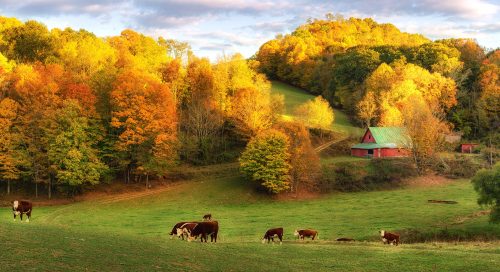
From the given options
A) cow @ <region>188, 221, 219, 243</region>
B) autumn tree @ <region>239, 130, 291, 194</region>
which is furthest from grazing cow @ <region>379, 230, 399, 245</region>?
autumn tree @ <region>239, 130, 291, 194</region>

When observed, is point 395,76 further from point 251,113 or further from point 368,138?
point 251,113

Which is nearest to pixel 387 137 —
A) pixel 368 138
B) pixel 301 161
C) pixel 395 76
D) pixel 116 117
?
pixel 368 138

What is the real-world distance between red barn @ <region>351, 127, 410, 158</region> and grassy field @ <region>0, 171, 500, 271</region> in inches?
489

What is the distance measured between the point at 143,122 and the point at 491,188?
146 ft

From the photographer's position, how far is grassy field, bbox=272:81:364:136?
301 ft

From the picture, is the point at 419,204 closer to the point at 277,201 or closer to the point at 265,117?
the point at 277,201

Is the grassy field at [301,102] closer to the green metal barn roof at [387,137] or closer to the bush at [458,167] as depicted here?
the green metal barn roof at [387,137]

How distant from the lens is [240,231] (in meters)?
39.2

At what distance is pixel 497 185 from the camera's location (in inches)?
1494

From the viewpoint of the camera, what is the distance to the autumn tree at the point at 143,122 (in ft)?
209

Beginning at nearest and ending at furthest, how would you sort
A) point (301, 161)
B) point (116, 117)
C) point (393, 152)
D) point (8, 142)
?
point (8, 142) → point (301, 161) → point (116, 117) → point (393, 152)

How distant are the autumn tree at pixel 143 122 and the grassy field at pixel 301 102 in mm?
33550

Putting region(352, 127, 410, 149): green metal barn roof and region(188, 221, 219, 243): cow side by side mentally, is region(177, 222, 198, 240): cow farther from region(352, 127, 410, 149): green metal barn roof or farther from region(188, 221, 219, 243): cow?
region(352, 127, 410, 149): green metal barn roof

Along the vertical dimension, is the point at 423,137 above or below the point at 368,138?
above
